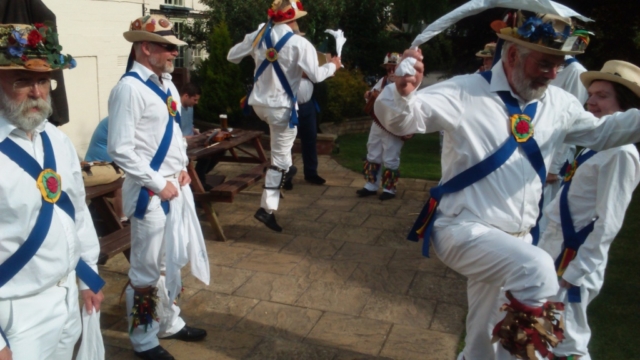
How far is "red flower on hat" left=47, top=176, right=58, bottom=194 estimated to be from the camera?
9.02 feet

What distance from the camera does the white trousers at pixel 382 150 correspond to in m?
8.23

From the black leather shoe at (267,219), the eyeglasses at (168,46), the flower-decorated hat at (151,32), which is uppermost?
the flower-decorated hat at (151,32)

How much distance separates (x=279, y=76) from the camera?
6777 millimetres

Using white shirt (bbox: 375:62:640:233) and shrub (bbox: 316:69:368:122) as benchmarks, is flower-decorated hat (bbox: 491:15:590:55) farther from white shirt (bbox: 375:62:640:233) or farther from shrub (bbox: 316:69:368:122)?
shrub (bbox: 316:69:368:122)

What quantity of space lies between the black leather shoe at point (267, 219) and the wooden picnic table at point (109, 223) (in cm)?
156

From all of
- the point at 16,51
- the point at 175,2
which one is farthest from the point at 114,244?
the point at 175,2

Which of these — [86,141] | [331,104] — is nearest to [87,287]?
[86,141]

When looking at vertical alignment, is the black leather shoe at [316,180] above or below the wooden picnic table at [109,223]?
below

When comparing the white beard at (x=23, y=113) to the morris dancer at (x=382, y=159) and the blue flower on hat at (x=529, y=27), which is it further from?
the morris dancer at (x=382, y=159)

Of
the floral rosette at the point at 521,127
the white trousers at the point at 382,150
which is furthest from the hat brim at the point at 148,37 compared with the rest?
the white trousers at the point at 382,150

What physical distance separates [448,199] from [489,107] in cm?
51

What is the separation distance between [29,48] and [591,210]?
299 centimetres

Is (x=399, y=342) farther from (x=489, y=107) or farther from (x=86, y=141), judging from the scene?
(x=86, y=141)

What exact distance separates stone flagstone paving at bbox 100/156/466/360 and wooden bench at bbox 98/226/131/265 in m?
0.46
